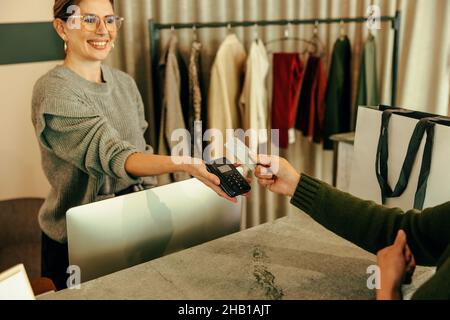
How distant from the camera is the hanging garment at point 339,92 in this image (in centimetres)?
272

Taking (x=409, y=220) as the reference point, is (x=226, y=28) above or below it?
above

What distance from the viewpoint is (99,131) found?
1373 mm

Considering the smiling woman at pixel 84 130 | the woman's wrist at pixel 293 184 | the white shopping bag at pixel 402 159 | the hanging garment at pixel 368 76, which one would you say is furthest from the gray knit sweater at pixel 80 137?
the hanging garment at pixel 368 76

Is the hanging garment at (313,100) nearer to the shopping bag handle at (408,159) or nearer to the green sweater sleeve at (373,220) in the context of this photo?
the shopping bag handle at (408,159)

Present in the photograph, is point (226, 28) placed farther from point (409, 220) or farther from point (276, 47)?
point (409, 220)

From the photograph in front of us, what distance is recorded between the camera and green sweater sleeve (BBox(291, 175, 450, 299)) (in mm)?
1018

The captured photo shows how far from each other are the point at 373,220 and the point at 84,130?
2.75 ft

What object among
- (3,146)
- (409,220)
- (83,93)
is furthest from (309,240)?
(3,146)

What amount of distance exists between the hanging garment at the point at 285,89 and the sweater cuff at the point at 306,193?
5.47ft

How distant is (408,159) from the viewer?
1284mm

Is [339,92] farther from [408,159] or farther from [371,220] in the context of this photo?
[371,220]

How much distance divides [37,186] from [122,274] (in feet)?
7.15

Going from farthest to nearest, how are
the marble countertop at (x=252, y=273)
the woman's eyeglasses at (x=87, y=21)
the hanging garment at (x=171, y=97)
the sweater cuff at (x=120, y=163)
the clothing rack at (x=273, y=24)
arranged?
the hanging garment at (x=171, y=97), the clothing rack at (x=273, y=24), the woman's eyeglasses at (x=87, y=21), the sweater cuff at (x=120, y=163), the marble countertop at (x=252, y=273)

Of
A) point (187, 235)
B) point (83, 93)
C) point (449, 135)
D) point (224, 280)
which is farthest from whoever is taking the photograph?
point (83, 93)
